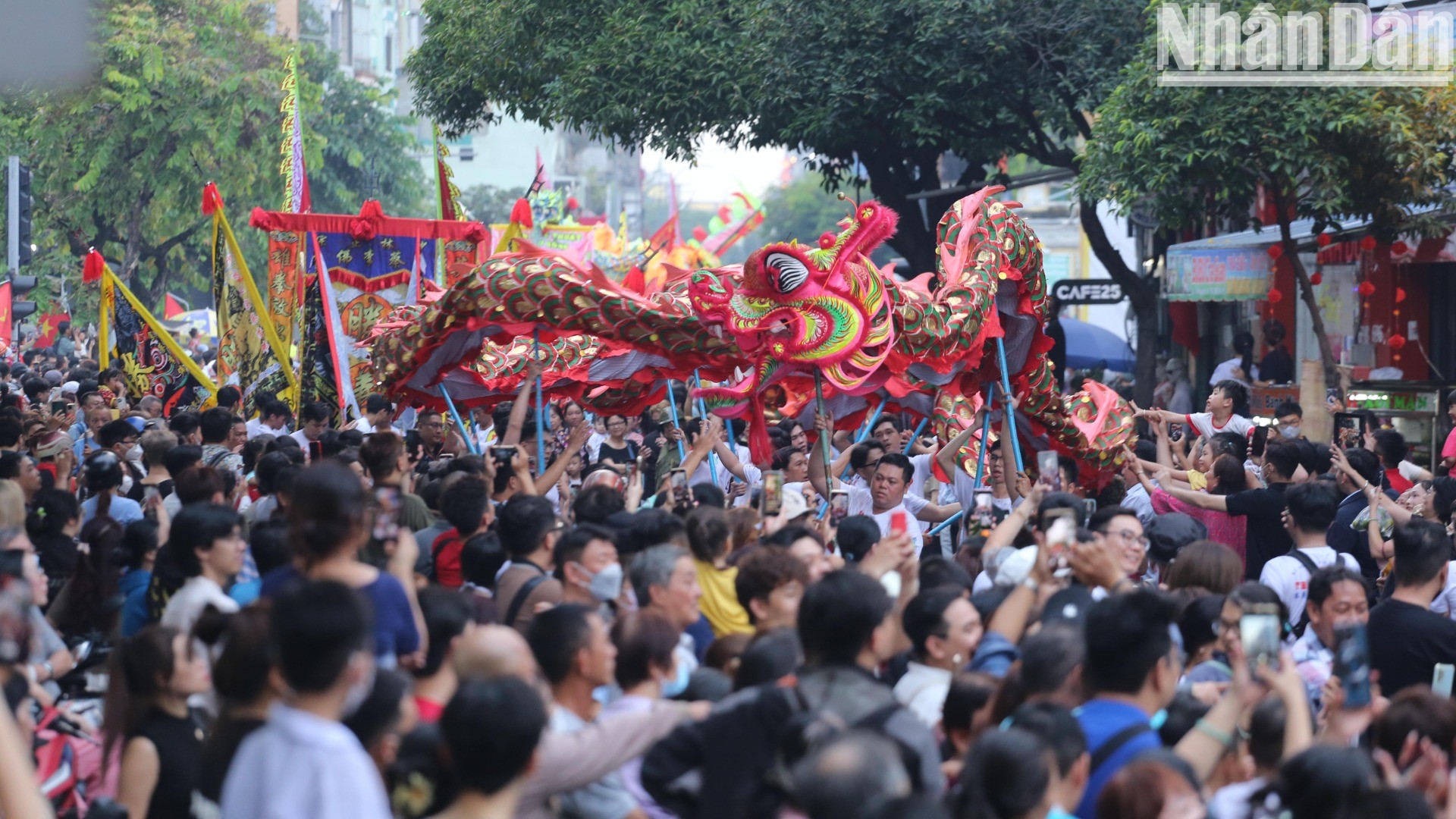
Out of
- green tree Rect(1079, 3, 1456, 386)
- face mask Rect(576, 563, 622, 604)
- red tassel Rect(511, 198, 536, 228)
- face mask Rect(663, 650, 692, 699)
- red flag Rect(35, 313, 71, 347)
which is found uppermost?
green tree Rect(1079, 3, 1456, 386)

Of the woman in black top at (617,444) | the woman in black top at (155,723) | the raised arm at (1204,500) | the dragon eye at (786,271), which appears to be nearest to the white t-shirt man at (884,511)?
the dragon eye at (786,271)

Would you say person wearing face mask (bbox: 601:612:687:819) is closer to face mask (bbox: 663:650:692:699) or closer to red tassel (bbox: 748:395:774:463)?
face mask (bbox: 663:650:692:699)

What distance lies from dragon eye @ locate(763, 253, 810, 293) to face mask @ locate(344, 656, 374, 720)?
5.21m

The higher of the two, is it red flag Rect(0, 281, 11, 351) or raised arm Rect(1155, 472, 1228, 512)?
red flag Rect(0, 281, 11, 351)

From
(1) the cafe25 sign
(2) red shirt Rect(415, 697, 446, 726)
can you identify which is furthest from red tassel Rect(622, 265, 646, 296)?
(1) the cafe25 sign

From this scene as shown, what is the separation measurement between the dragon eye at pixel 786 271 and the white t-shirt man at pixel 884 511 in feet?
3.57

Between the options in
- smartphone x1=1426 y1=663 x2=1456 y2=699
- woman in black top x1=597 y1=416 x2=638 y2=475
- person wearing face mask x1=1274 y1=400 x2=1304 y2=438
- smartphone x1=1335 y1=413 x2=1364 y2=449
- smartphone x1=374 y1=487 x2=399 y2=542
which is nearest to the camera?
smartphone x1=1426 y1=663 x2=1456 y2=699

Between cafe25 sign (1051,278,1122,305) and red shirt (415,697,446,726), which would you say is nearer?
red shirt (415,697,446,726)

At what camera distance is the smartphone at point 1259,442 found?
9523 mm

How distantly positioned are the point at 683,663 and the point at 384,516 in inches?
37.7

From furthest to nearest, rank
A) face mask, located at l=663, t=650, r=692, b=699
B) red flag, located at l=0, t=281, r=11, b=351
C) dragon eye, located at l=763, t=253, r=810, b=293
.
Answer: red flag, located at l=0, t=281, r=11, b=351, dragon eye, located at l=763, t=253, r=810, b=293, face mask, located at l=663, t=650, r=692, b=699

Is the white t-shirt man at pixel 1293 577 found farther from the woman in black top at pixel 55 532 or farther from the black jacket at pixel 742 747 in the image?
the woman in black top at pixel 55 532

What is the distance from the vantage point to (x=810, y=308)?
8664 millimetres

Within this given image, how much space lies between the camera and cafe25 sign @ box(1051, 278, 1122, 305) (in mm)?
18719
